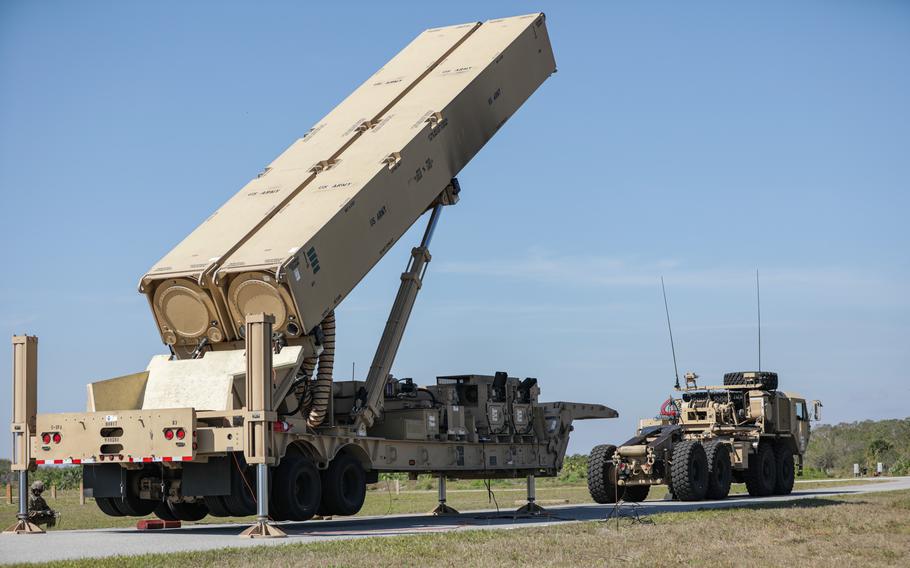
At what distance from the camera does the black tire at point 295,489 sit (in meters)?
16.9

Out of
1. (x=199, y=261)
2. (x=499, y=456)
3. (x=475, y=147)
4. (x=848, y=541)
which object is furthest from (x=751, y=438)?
(x=199, y=261)

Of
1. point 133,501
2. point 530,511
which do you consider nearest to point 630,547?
point 530,511

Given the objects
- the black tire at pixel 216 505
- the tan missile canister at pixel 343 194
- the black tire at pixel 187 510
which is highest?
the tan missile canister at pixel 343 194

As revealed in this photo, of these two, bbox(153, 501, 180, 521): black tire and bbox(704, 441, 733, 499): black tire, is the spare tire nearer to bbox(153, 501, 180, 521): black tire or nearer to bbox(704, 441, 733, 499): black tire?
bbox(704, 441, 733, 499): black tire

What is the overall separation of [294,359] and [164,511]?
352cm

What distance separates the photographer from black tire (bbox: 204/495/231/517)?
1702 cm

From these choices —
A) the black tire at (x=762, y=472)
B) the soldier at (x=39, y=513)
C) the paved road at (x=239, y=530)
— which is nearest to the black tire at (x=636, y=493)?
the paved road at (x=239, y=530)

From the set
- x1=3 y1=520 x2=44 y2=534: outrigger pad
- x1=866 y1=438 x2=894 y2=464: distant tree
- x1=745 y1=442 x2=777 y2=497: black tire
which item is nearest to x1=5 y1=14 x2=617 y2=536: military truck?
x1=3 y1=520 x2=44 y2=534: outrigger pad

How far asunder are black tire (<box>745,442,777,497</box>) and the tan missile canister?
29.3 feet

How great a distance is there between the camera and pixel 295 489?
17125 mm

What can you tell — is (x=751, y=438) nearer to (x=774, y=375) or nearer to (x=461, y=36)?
(x=774, y=375)

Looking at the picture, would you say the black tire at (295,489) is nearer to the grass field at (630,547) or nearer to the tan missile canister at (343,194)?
the tan missile canister at (343,194)

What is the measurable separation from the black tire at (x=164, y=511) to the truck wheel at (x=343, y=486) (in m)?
2.29

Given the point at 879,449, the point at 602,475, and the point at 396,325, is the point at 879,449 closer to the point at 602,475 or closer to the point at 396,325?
the point at 602,475
